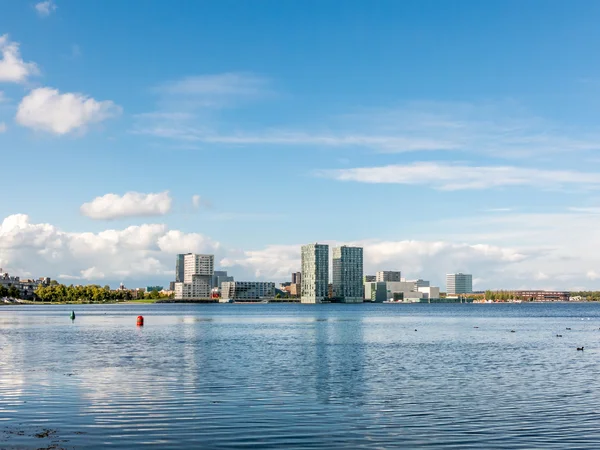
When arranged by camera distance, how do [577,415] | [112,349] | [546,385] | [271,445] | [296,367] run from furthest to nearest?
[112,349]
[296,367]
[546,385]
[577,415]
[271,445]

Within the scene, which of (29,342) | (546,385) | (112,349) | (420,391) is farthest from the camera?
(29,342)

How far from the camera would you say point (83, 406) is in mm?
36188

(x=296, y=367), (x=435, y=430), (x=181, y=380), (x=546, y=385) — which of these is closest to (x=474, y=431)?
(x=435, y=430)

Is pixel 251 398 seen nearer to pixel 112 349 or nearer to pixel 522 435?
pixel 522 435

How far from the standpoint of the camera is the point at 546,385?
151ft

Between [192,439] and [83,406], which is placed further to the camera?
[83,406]

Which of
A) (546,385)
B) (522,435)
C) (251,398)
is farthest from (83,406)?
(546,385)

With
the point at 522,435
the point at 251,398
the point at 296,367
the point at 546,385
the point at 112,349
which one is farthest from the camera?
the point at 112,349

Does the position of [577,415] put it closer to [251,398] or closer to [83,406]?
[251,398]

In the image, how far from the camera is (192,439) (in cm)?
2827

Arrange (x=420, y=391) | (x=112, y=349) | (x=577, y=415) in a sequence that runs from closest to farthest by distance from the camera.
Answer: (x=577, y=415) < (x=420, y=391) < (x=112, y=349)

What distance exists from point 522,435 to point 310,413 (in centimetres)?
1017

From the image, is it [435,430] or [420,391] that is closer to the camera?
[435,430]

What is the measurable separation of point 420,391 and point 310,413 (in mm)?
10822
